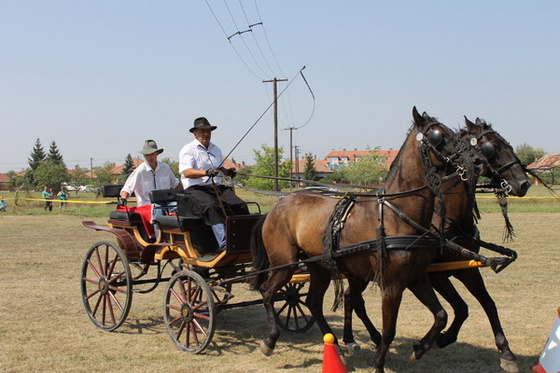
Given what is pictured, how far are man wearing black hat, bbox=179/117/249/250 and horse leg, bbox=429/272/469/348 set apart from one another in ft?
7.68

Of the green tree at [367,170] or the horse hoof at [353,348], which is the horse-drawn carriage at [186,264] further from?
the green tree at [367,170]

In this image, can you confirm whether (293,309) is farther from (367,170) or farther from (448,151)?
(367,170)

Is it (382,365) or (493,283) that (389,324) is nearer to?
(382,365)

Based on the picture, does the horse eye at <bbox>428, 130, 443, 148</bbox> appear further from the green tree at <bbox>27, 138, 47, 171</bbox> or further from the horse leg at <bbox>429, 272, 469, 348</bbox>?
the green tree at <bbox>27, 138, 47, 171</bbox>

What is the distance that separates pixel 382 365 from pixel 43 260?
10.1 metres

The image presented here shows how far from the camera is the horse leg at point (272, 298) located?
619 cm

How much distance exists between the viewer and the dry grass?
5.89 m

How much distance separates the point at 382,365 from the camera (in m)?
5.31

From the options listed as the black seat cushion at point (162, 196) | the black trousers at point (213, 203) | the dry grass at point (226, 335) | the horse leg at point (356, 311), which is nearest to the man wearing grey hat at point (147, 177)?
the black seat cushion at point (162, 196)

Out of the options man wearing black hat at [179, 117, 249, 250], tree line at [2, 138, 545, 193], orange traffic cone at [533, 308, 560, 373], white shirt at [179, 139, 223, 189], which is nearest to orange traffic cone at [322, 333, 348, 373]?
orange traffic cone at [533, 308, 560, 373]

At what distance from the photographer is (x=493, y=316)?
18.4ft

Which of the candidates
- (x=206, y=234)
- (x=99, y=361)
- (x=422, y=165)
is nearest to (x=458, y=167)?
(x=422, y=165)

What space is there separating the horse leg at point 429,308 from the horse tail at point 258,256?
173 cm

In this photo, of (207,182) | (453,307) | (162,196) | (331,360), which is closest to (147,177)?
(162,196)
